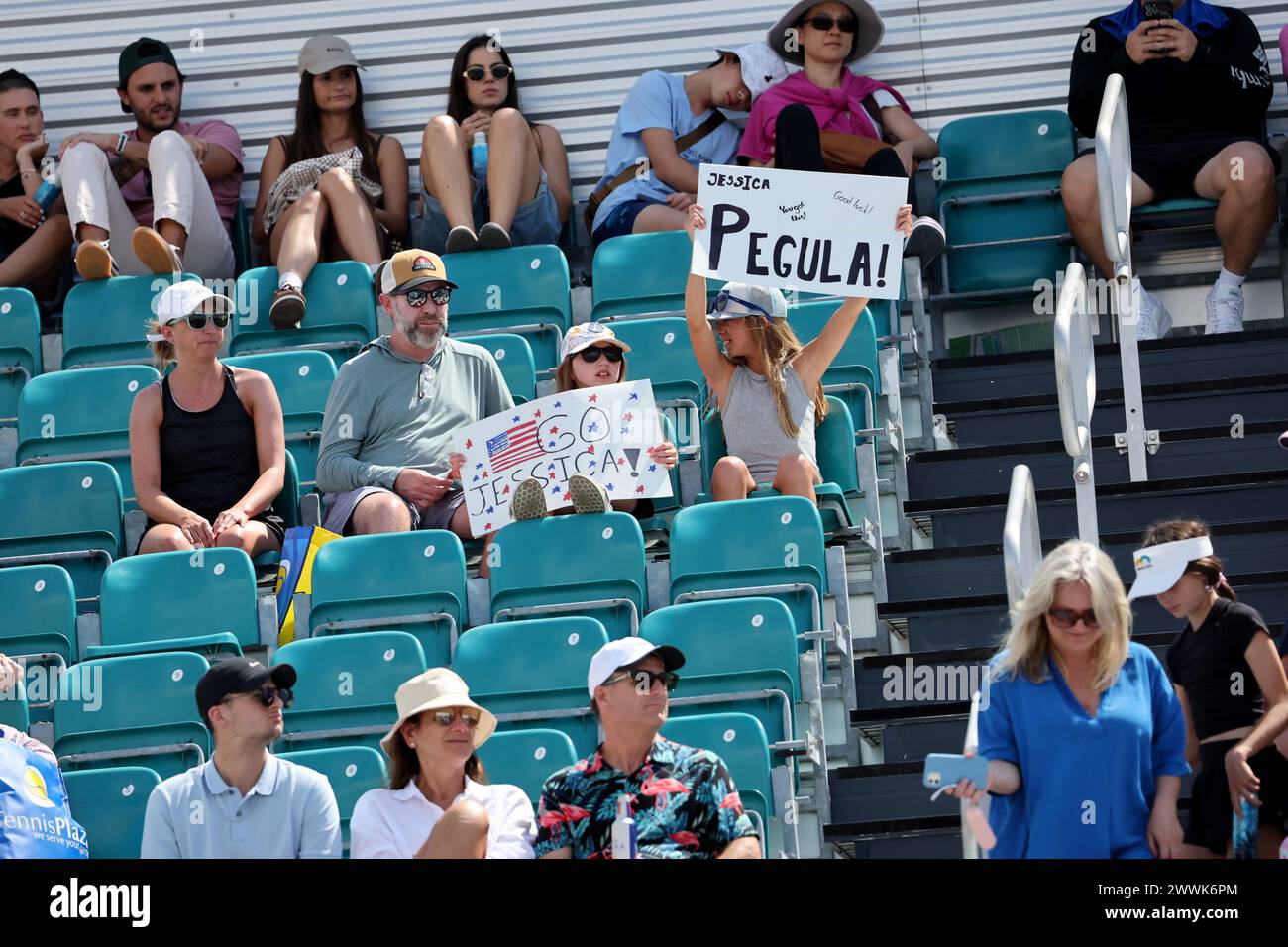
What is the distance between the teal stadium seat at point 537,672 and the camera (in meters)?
6.95

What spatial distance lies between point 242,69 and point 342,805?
558cm

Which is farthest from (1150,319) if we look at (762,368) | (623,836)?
(623,836)

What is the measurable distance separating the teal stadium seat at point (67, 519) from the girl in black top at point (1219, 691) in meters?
3.81

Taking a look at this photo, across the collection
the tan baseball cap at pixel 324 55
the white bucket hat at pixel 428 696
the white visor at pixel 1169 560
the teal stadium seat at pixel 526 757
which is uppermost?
the tan baseball cap at pixel 324 55

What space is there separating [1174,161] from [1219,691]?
3974 mm

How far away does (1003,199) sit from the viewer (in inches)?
397

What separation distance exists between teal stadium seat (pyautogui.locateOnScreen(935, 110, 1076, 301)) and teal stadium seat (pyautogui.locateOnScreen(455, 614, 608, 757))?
3.47m

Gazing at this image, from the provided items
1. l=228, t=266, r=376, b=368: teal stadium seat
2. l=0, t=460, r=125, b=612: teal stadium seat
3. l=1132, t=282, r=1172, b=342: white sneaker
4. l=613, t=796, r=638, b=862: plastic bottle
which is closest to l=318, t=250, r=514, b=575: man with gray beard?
l=0, t=460, r=125, b=612: teal stadium seat

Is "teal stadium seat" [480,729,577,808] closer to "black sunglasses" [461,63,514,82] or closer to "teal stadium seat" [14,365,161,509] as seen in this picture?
"teal stadium seat" [14,365,161,509]

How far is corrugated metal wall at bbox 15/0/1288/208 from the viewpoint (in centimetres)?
1091

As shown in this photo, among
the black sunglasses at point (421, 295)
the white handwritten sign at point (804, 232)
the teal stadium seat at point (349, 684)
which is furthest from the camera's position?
the black sunglasses at point (421, 295)

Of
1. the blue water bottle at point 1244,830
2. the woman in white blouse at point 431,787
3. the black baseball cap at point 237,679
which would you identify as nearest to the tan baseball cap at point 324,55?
the black baseball cap at point 237,679

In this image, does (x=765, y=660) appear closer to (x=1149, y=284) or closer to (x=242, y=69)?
(x=1149, y=284)

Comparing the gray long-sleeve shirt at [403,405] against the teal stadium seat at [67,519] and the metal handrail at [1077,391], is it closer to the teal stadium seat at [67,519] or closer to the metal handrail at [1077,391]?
the teal stadium seat at [67,519]
